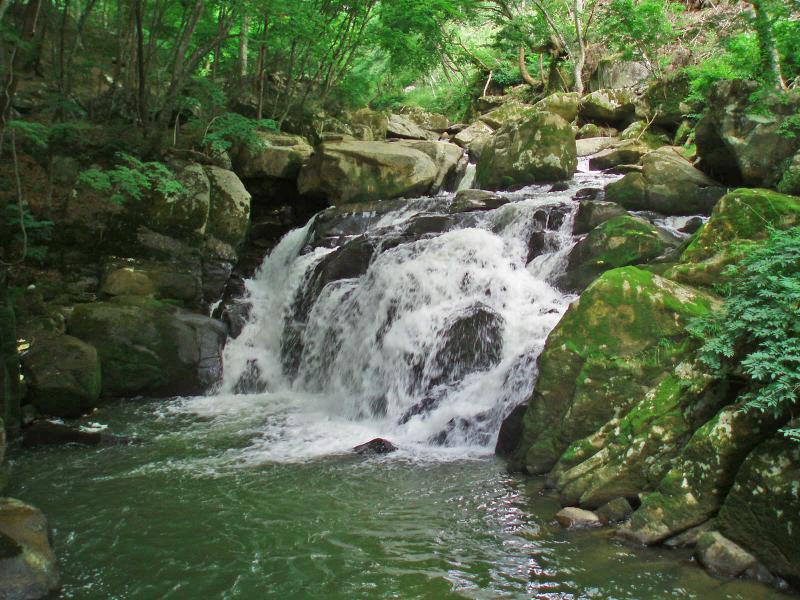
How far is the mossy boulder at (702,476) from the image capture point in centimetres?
445

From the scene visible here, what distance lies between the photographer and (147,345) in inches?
399

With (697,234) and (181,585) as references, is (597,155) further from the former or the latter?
(181,585)

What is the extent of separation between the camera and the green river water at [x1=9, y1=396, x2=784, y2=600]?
4.12 m

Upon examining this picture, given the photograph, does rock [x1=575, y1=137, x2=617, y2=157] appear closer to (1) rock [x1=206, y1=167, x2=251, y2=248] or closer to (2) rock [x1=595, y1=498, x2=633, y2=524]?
(1) rock [x1=206, y1=167, x2=251, y2=248]

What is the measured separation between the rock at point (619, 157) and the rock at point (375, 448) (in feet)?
37.0

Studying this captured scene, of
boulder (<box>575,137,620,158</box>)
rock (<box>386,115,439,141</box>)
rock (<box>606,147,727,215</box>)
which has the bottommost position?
rock (<box>606,147,727,215</box>)

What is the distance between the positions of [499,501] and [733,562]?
6.61 ft

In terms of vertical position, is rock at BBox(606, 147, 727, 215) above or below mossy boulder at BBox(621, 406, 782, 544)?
above

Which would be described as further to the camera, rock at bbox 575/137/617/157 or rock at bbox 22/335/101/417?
rock at bbox 575/137/617/157

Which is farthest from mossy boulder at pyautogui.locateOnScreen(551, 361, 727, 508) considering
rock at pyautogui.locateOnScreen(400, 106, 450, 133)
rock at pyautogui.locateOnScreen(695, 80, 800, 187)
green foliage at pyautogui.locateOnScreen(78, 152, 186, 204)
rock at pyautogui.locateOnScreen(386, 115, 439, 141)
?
rock at pyautogui.locateOnScreen(400, 106, 450, 133)

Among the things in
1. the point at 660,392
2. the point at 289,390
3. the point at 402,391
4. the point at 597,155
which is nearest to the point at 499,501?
the point at 660,392

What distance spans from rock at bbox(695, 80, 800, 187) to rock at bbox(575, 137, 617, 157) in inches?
196

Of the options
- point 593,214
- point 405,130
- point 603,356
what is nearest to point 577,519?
point 603,356

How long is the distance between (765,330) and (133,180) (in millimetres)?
9840
